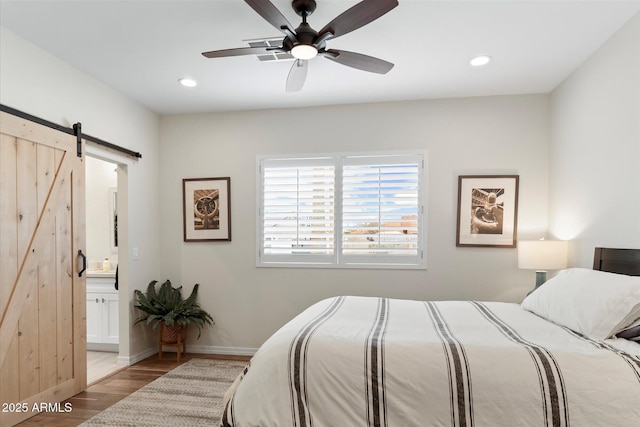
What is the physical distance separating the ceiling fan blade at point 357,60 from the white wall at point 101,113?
7.16 ft

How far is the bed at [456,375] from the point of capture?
5.31 ft

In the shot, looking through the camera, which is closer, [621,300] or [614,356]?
[614,356]

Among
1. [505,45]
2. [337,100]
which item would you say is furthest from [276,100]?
[505,45]

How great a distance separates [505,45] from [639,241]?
5.25 ft

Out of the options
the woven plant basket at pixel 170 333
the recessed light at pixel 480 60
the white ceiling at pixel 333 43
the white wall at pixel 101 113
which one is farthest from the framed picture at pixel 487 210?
the white wall at pixel 101 113

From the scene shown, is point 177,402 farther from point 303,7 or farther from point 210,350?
point 303,7

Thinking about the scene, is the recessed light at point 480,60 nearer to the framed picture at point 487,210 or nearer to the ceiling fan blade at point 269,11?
the framed picture at point 487,210

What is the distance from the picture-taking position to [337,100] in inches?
160

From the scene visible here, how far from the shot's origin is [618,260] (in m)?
2.56

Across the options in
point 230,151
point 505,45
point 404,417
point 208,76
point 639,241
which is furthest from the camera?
point 230,151

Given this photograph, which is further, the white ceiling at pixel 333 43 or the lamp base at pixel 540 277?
the lamp base at pixel 540 277

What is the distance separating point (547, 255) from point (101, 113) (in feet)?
13.7

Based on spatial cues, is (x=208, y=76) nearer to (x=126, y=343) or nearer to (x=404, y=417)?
(x=126, y=343)

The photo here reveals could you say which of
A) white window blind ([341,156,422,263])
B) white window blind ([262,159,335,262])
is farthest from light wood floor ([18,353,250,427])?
white window blind ([341,156,422,263])
